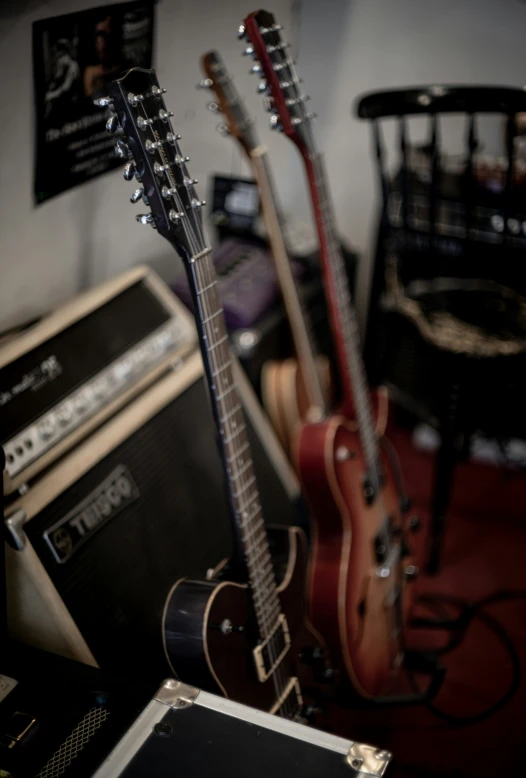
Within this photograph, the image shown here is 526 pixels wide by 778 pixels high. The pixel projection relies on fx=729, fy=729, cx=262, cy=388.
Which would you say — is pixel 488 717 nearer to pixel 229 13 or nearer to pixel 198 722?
pixel 198 722

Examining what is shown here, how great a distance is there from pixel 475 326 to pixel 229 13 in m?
1.02

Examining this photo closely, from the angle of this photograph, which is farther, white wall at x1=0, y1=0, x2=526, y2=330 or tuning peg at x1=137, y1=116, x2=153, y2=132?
white wall at x1=0, y1=0, x2=526, y2=330

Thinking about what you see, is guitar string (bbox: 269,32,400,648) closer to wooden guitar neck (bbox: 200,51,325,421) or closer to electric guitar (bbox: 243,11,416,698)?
electric guitar (bbox: 243,11,416,698)

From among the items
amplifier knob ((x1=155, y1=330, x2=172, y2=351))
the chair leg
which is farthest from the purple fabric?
the chair leg

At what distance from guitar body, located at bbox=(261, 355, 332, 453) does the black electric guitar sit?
517 mm

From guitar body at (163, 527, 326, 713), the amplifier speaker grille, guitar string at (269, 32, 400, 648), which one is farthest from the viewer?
guitar string at (269, 32, 400, 648)

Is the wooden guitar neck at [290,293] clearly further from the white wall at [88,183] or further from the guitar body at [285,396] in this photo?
the white wall at [88,183]

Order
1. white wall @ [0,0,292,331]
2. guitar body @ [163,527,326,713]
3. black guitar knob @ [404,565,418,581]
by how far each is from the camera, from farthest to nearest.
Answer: black guitar knob @ [404,565,418,581] → white wall @ [0,0,292,331] → guitar body @ [163,527,326,713]

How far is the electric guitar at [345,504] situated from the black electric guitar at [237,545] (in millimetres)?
158

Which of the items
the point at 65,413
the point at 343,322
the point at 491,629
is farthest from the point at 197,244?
the point at 491,629

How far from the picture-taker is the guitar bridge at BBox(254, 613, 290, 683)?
1191mm

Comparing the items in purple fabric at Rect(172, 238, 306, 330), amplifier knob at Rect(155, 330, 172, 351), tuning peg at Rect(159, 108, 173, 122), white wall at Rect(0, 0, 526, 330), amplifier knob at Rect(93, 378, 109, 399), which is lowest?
purple fabric at Rect(172, 238, 306, 330)

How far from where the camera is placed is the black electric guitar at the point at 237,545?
Answer: 0.99m

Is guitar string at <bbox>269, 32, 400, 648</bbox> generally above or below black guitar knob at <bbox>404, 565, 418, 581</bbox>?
above
